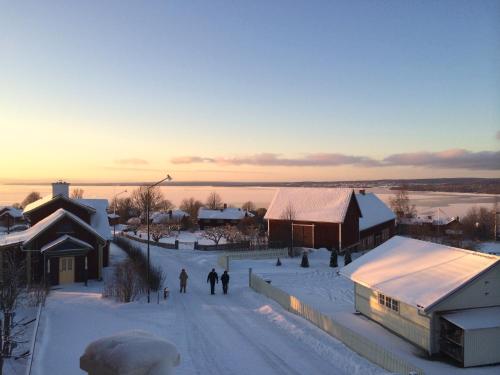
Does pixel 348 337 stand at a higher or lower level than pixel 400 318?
lower

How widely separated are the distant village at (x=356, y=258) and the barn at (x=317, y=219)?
10cm

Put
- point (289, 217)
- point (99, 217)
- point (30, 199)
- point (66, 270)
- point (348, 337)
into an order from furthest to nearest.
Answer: point (30, 199) < point (289, 217) < point (99, 217) < point (66, 270) < point (348, 337)

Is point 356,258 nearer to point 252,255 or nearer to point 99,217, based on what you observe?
point 252,255

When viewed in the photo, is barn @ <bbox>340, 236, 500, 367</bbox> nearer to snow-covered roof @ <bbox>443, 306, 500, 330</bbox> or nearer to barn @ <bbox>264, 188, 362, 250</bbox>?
snow-covered roof @ <bbox>443, 306, 500, 330</bbox>

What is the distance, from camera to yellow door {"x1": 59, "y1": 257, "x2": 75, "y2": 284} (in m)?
27.8

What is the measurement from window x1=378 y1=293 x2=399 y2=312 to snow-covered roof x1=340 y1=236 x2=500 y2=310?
23.8 inches

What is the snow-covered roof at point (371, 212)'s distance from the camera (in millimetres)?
45069

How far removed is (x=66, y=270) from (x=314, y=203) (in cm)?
2388

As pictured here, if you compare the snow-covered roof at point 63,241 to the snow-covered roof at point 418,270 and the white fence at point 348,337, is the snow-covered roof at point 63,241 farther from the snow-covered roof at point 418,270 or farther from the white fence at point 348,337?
the snow-covered roof at point 418,270

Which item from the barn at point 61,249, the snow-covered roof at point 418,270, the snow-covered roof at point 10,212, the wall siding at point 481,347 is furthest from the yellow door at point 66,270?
the snow-covered roof at point 10,212

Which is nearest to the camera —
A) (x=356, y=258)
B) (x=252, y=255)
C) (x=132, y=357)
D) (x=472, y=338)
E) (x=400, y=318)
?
(x=132, y=357)

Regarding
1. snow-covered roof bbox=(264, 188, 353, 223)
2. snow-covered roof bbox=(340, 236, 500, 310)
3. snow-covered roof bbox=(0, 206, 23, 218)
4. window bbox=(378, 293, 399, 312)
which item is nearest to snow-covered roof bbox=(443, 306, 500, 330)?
snow-covered roof bbox=(340, 236, 500, 310)

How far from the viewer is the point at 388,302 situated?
16.6 metres

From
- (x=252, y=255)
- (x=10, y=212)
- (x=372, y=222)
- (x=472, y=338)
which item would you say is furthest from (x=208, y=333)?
(x=10, y=212)
